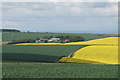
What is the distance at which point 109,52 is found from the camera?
3375cm

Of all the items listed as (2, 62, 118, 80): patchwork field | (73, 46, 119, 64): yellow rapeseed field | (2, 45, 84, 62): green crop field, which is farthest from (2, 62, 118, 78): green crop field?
(73, 46, 119, 64): yellow rapeseed field

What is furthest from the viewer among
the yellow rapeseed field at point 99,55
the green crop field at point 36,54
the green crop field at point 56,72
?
the yellow rapeseed field at point 99,55

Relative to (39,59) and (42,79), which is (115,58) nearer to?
(39,59)

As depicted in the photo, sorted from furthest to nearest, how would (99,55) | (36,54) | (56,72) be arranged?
(36,54), (99,55), (56,72)

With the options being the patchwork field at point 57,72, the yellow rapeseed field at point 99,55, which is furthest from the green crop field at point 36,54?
the patchwork field at point 57,72

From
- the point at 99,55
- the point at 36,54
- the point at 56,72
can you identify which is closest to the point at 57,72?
the point at 56,72

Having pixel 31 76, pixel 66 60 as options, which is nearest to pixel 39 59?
pixel 66 60

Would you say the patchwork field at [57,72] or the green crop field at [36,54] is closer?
the patchwork field at [57,72]

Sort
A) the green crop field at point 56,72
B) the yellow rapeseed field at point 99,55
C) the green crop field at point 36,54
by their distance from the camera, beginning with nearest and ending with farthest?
Result: the green crop field at point 56,72, the green crop field at point 36,54, the yellow rapeseed field at point 99,55

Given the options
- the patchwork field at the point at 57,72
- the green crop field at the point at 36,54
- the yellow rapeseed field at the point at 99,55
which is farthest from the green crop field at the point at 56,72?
the yellow rapeseed field at the point at 99,55

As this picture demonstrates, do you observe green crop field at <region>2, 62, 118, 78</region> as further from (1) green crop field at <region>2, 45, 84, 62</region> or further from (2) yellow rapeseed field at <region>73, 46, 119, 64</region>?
(2) yellow rapeseed field at <region>73, 46, 119, 64</region>

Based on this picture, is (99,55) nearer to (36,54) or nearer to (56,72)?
(36,54)

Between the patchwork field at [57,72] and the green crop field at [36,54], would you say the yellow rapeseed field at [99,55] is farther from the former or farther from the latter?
the patchwork field at [57,72]

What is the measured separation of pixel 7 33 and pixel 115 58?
1682 inches
